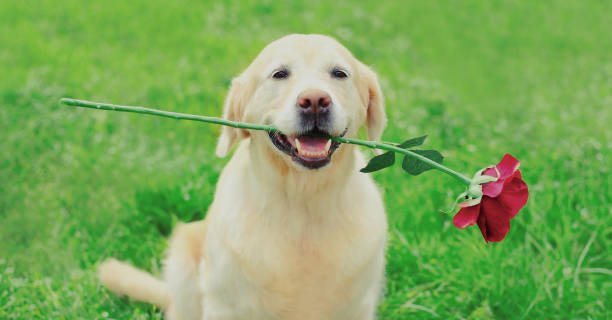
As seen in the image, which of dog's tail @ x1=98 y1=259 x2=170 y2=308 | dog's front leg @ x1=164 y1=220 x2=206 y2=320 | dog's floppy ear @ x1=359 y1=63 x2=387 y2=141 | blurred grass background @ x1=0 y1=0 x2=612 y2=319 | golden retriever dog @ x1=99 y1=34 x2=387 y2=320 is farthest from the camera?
blurred grass background @ x1=0 y1=0 x2=612 y2=319

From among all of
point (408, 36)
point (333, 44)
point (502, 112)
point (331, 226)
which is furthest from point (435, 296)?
point (408, 36)

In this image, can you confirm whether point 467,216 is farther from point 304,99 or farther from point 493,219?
point 304,99

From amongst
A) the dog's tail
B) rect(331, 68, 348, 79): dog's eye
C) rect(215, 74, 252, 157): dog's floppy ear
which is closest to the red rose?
rect(331, 68, 348, 79): dog's eye

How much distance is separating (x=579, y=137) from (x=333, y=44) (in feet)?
9.49

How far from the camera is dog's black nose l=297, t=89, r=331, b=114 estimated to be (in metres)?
2.16

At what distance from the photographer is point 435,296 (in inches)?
131

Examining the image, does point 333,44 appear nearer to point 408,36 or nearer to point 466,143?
point 466,143

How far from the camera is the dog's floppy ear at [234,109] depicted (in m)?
2.55

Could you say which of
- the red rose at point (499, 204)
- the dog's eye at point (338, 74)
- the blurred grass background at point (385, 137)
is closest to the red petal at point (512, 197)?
the red rose at point (499, 204)

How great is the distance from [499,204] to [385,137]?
2930 millimetres

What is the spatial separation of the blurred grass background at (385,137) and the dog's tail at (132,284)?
8cm

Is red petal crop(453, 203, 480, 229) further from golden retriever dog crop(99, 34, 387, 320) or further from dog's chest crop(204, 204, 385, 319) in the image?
dog's chest crop(204, 204, 385, 319)

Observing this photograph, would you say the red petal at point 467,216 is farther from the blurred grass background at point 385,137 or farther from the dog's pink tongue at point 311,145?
the blurred grass background at point 385,137

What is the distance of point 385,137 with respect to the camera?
465 cm
